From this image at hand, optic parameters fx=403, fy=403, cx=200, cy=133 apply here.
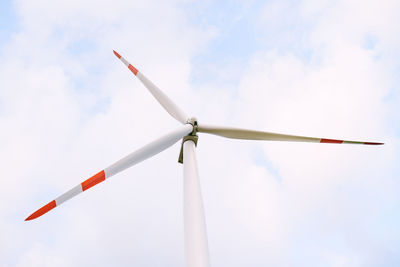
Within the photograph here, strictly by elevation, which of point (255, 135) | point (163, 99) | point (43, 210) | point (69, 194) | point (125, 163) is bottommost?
point (43, 210)

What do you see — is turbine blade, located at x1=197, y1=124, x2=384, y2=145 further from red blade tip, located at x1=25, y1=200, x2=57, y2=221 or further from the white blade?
red blade tip, located at x1=25, y1=200, x2=57, y2=221

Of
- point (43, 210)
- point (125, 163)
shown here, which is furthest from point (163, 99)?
point (43, 210)

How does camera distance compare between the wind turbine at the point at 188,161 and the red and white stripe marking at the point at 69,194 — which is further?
the red and white stripe marking at the point at 69,194

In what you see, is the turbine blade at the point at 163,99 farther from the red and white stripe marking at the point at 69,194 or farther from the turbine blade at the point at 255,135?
the red and white stripe marking at the point at 69,194

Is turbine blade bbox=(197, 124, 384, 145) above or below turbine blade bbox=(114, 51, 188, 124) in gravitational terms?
below

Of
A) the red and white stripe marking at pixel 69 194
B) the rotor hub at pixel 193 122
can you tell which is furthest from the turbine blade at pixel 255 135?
the red and white stripe marking at pixel 69 194

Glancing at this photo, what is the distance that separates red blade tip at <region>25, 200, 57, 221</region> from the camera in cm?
1489

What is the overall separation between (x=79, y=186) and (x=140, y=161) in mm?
3197

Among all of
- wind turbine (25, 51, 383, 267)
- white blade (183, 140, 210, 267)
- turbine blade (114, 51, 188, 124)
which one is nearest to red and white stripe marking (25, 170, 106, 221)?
wind turbine (25, 51, 383, 267)

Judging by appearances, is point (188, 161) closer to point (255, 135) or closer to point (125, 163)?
point (125, 163)

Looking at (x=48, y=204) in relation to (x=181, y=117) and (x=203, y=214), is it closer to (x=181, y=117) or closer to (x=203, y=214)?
(x=203, y=214)

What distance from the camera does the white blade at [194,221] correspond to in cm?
1192

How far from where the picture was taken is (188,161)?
682 inches

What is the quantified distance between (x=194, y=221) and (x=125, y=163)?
17.3 feet
